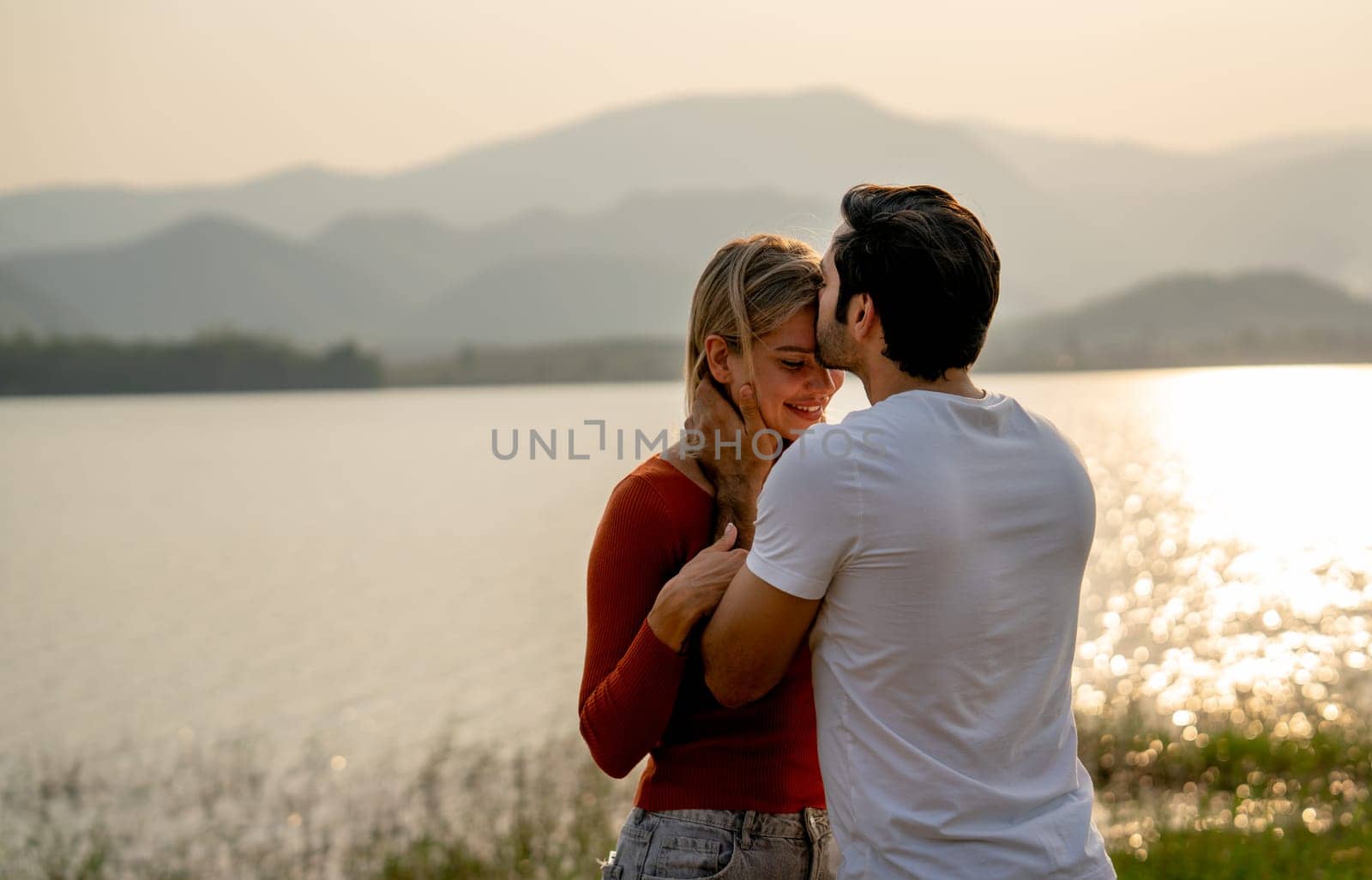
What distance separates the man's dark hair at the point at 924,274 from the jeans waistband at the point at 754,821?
996mm

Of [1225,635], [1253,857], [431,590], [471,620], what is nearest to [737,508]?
[1253,857]

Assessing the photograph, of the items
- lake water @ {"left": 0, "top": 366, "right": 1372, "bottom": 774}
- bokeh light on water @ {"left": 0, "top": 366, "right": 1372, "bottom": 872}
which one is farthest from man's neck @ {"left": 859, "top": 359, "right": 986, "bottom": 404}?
bokeh light on water @ {"left": 0, "top": 366, "right": 1372, "bottom": 872}

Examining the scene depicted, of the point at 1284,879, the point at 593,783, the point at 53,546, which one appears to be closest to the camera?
the point at 1284,879

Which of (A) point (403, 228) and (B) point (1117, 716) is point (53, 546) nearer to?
(B) point (1117, 716)

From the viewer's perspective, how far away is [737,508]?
2602 millimetres

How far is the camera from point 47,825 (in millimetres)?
10492

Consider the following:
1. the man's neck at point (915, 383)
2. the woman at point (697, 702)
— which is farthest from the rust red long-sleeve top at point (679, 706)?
the man's neck at point (915, 383)

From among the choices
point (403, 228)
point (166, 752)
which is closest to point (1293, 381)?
point (403, 228)

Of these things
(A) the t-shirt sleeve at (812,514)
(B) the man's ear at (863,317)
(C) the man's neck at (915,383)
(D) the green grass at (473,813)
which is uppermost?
(B) the man's ear at (863,317)

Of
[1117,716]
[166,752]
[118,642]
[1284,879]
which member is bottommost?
[118,642]

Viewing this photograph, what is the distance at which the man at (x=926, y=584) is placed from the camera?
202 centimetres

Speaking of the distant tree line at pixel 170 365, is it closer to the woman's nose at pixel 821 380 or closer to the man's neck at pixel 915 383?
the woman's nose at pixel 821 380

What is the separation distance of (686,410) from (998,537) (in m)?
1.00

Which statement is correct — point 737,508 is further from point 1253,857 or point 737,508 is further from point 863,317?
point 1253,857
